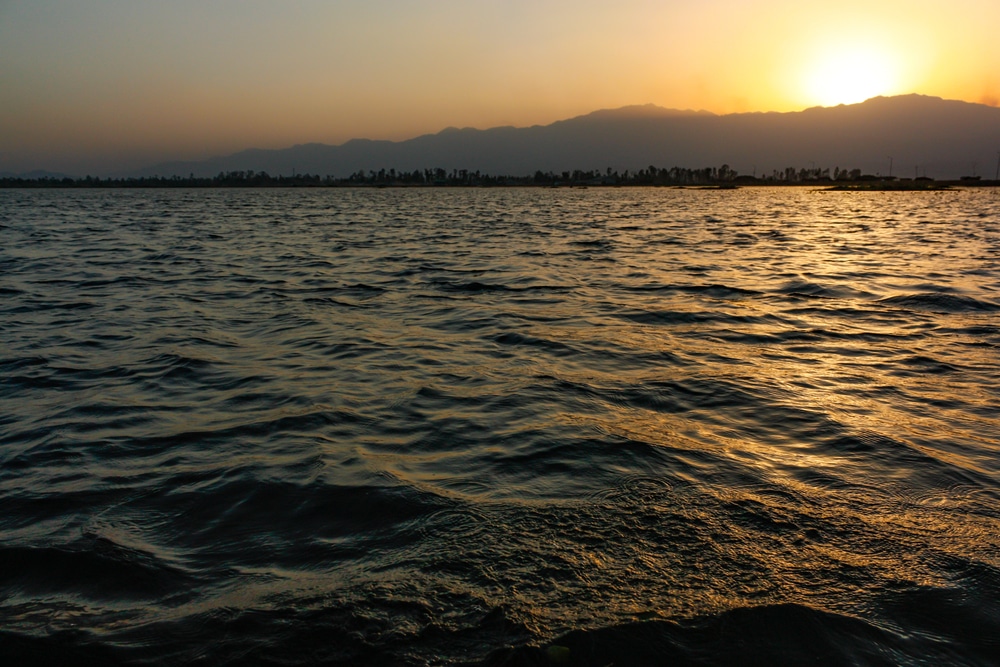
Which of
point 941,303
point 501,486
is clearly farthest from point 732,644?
point 941,303

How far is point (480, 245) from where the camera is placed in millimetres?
28938

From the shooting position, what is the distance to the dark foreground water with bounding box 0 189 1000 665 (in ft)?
11.4

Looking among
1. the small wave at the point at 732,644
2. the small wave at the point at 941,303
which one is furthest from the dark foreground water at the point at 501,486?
the small wave at the point at 941,303

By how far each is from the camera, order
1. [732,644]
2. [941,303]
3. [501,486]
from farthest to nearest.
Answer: [941,303] < [501,486] < [732,644]

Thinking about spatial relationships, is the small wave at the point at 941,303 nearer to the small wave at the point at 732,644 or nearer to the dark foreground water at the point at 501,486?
the dark foreground water at the point at 501,486

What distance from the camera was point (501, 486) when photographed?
533 centimetres

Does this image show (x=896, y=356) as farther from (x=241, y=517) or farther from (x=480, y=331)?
(x=241, y=517)

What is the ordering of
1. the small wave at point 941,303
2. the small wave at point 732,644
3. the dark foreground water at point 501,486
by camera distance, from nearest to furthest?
the small wave at point 732,644, the dark foreground water at point 501,486, the small wave at point 941,303

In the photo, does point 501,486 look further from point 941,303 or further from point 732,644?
point 941,303

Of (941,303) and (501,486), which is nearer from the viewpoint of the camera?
(501,486)

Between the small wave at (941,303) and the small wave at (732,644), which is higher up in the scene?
the small wave at (941,303)

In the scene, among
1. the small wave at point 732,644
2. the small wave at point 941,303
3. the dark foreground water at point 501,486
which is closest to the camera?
the small wave at point 732,644

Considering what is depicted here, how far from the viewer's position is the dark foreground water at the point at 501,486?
348 cm

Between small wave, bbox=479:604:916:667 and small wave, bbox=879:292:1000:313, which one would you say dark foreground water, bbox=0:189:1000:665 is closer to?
small wave, bbox=479:604:916:667
